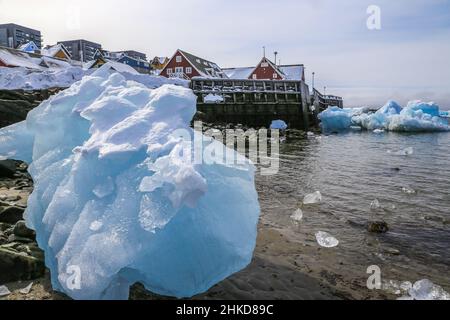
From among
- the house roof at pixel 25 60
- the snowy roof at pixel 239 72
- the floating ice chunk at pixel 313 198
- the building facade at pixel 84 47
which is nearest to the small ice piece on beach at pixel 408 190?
the floating ice chunk at pixel 313 198

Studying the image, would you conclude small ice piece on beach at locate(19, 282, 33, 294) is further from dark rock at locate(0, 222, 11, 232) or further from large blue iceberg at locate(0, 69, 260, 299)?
dark rock at locate(0, 222, 11, 232)

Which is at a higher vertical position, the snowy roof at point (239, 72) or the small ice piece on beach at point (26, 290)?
the snowy roof at point (239, 72)

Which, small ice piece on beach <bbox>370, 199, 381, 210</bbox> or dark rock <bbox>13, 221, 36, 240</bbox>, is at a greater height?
dark rock <bbox>13, 221, 36, 240</bbox>

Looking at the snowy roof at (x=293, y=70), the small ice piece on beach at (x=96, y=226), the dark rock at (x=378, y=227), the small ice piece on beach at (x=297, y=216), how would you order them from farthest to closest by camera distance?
the snowy roof at (x=293, y=70) → the small ice piece on beach at (x=297, y=216) → the dark rock at (x=378, y=227) → the small ice piece on beach at (x=96, y=226)

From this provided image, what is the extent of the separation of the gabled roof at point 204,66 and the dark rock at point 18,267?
44693 millimetres

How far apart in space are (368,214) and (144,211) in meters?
4.58

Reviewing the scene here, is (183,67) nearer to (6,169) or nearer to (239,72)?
(239,72)

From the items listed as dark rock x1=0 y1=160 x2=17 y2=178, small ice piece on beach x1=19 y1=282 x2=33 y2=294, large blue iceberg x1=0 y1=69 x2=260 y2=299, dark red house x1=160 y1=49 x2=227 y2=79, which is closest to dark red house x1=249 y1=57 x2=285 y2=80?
dark red house x1=160 y1=49 x2=227 y2=79

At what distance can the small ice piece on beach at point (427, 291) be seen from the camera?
346 centimetres

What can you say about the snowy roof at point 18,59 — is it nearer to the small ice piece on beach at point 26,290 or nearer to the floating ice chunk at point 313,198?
the floating ice chunk at point 313,198

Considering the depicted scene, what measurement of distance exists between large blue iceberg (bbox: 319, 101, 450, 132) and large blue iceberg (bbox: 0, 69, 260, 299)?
26.9 meters

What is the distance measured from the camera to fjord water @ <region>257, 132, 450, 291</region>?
165 inches

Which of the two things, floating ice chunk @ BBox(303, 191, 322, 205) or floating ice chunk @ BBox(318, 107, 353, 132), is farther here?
floating ice chunk @ BBox(318, 107, 353, 132)

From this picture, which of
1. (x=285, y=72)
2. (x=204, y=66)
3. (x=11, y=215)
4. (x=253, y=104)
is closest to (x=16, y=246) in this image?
(x=11, y=215)
